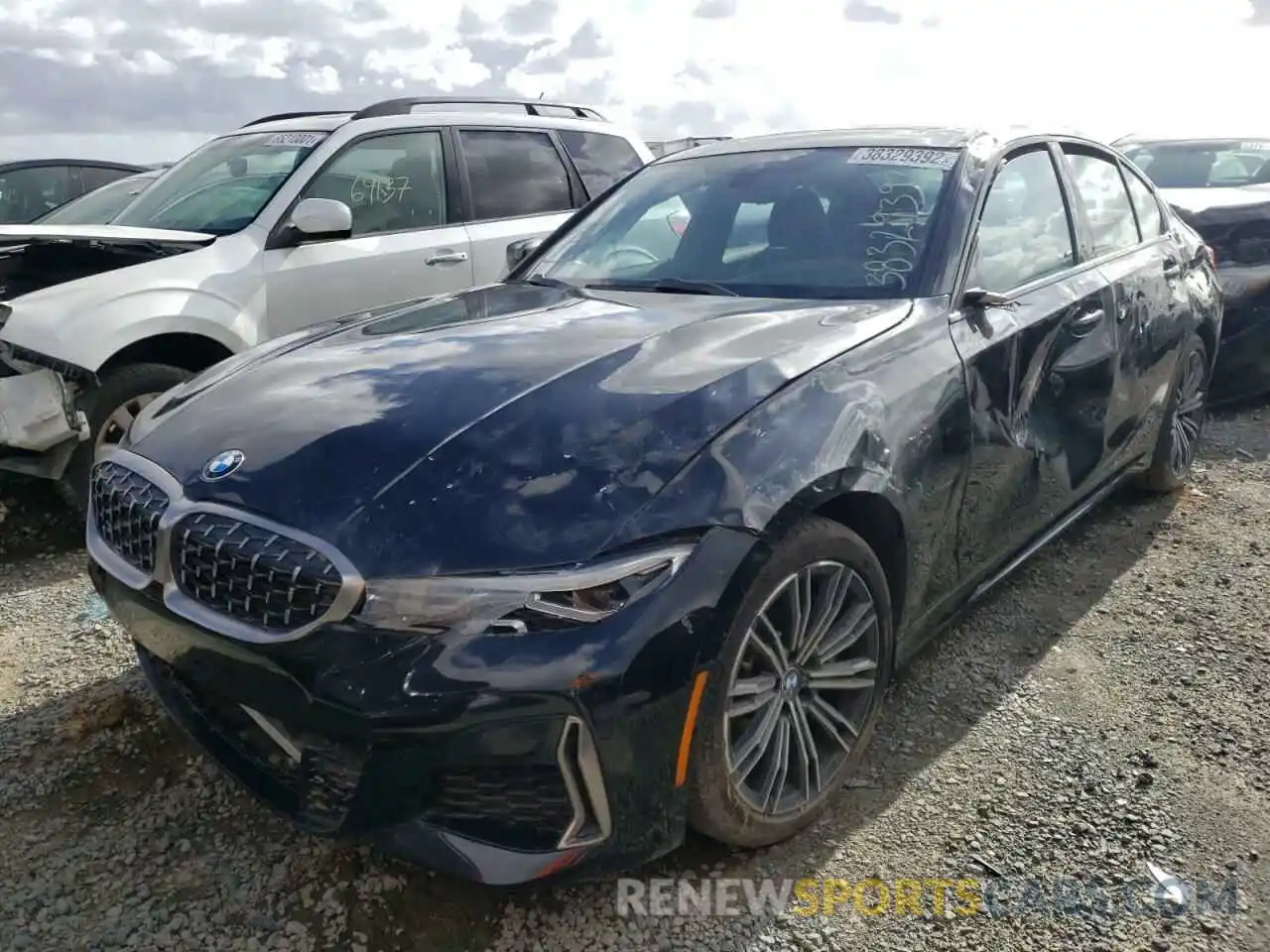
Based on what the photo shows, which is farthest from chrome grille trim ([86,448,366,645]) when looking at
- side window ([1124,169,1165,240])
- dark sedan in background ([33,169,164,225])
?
dark sedan in background ([33,169,164,225])

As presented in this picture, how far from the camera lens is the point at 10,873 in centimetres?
238

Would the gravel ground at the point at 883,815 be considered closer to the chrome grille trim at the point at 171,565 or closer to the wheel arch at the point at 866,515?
the wheel arch at the point at 866,515

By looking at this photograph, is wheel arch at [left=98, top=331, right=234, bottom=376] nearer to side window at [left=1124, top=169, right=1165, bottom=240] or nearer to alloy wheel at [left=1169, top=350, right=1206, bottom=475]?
side window at [left=1124, top=169, right=1165, bottom=240]

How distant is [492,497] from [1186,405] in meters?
3.93

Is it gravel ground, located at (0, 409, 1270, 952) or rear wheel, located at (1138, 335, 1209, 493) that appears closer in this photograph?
gravel ground, located at (0, 409, 1270, 952)

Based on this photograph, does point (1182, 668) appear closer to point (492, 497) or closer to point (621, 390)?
point (621, 390)

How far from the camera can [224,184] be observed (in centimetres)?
503

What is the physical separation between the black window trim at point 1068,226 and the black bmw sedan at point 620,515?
0.02 meters

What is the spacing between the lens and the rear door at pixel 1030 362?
2.92 metres

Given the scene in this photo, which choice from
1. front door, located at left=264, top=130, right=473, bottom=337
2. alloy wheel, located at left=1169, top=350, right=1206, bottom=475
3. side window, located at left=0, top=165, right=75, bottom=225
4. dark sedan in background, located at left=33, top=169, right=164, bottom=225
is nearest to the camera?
alloy wheel, located at left=1169, top=350, right=1206, bottom=475

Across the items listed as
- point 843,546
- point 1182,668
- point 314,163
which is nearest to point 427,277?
point 314,163

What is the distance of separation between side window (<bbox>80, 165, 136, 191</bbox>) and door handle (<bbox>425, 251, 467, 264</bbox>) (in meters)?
6.84

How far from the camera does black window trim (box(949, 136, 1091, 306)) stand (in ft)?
9.71

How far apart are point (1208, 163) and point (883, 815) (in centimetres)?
768
